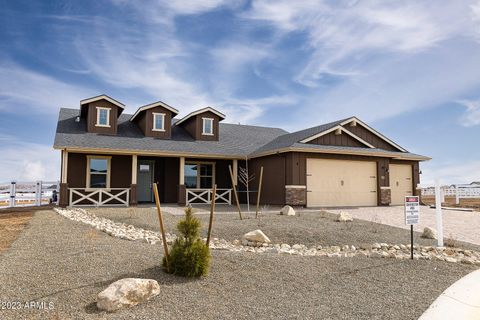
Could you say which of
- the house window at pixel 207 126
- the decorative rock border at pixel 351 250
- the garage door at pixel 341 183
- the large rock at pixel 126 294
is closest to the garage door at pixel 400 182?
the garage door at pixel 341 183

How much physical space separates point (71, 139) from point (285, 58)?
10.1 metres

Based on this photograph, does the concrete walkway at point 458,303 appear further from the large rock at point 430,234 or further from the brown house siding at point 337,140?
the brown house siding at point 337,140

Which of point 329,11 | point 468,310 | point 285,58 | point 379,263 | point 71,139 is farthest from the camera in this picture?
point 71,139

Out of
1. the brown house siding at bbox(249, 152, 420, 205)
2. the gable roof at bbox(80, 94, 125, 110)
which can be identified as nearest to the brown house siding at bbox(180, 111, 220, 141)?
the brown house siding at bbox(249, 152, 420, 205)

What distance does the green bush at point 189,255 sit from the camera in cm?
471

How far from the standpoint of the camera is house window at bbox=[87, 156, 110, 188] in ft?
52.7

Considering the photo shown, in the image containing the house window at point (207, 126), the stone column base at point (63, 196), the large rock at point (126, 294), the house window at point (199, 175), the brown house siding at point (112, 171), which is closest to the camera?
the large rock at point (126, 294)

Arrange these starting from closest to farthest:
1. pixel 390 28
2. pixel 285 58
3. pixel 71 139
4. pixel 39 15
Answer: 1. pixel 39 15
2. pixel 390 28
3. pixel 285 58
4. pixel 71 139

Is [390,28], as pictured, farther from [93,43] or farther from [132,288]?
[132,288]

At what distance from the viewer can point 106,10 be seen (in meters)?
8.78

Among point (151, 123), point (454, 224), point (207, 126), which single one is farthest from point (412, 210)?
point (151, 123)

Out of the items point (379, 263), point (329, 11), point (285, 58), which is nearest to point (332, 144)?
point (285, 58)

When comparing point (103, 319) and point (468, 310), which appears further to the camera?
point (468, 310)

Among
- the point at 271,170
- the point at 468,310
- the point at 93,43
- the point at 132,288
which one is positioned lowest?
the point at 468,310
